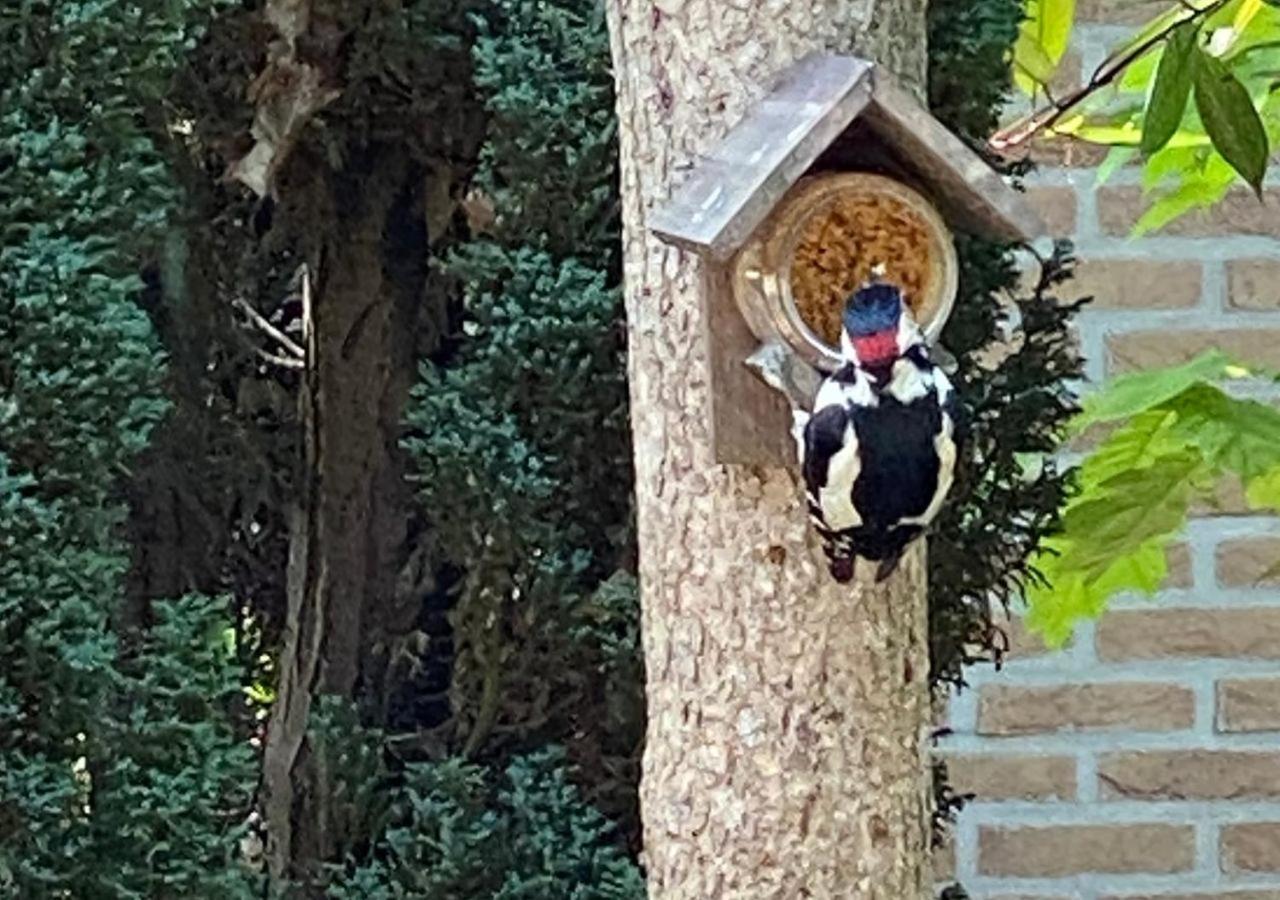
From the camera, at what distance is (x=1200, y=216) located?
258 centimetres

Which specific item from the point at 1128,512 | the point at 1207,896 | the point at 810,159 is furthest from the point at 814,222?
the point at 1207,896

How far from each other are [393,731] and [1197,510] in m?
1.06

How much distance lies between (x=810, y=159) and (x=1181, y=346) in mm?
1318

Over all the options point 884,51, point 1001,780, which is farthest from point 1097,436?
point 884,51

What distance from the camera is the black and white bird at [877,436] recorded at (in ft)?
4.43

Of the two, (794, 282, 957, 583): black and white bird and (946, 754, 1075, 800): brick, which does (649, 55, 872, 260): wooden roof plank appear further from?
(946, 754, 1075, 800): brick

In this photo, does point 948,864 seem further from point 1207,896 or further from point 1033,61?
point 1033,61

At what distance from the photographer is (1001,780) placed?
2.61m

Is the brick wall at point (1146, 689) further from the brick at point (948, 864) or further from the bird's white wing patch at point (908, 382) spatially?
the bird's white wing patch at point (908, 382)

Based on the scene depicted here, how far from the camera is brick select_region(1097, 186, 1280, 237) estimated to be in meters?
2.58

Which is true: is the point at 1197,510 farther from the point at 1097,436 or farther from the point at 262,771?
the point at 262,771

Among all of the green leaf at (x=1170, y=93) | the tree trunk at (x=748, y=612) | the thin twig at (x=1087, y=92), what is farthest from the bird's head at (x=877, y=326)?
the thin twig at (x=1087, y=92)

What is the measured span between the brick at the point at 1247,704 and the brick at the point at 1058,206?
53cm

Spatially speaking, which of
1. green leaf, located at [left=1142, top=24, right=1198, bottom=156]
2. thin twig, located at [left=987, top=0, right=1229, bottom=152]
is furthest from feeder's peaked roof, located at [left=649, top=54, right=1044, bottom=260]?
thin twig, located at [left=987, top=0, right=1229, bottom=152]
